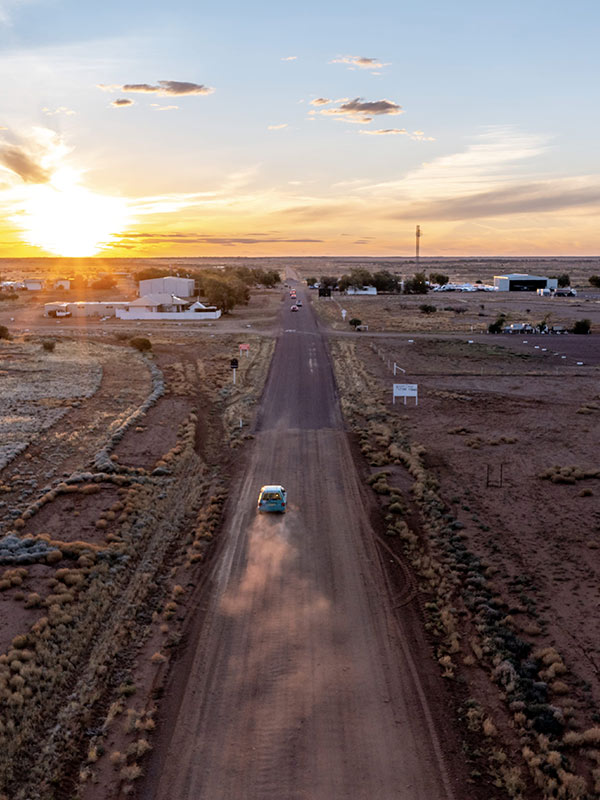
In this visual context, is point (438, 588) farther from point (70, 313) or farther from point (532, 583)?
point (70, 313)

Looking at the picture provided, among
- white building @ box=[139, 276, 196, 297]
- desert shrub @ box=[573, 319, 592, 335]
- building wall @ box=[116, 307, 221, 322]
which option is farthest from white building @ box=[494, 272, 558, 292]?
building wall @ box=[116, 307, 221, 322]

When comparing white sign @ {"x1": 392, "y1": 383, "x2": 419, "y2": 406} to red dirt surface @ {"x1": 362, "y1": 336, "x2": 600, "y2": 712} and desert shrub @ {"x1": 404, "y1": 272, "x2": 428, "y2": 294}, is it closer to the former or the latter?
red dirt surface @ {"x1": 362, "y1": 336, "x2": 600, "y2": 712}

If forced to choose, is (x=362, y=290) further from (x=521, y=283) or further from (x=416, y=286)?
(x=521, y=283)

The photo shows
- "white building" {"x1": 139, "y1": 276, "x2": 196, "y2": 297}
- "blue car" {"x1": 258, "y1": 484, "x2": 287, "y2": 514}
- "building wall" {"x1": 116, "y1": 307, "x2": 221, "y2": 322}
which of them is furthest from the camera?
"white building" {"x1": 139, "y1": 276, "x2": 196, "y2": 297}

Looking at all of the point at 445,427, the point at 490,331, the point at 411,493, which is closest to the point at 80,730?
the point at 411,493

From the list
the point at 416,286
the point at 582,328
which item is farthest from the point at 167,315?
the point at 416,286

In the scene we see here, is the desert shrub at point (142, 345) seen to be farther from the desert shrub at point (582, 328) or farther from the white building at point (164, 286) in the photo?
the white building at point (164, 286)
